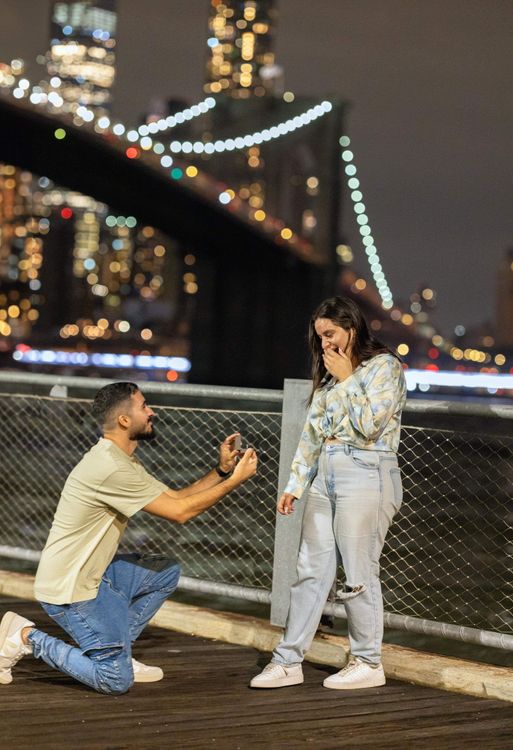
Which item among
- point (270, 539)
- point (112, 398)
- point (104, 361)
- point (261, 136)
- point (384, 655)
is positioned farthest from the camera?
point (104, 361)

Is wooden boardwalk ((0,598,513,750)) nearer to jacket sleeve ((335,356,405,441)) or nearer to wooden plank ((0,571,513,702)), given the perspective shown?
wooden plank ((0,571,513,702))

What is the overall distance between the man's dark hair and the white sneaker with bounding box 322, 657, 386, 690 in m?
1.23

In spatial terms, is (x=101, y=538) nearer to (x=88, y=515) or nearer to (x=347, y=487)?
(x=88, y=515)

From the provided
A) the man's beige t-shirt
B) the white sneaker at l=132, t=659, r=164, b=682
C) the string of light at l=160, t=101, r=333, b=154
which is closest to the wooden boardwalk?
the white sneaker at l=132, t=659, r=164, b=682

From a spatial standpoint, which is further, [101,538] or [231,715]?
[101,538]

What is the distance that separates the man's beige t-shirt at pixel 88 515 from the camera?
4.31 meters

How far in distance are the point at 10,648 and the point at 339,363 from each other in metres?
1.53

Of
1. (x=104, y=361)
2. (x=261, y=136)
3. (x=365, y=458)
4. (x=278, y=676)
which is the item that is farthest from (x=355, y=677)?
(x=104, y=361)

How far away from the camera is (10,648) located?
14.4 feet

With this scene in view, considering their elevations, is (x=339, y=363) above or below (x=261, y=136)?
below

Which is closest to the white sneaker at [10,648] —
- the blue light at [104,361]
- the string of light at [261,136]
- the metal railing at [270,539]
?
the metal railing at [270,539]

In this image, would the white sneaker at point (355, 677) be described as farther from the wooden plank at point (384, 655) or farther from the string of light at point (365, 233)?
the string of light at point (365, 233)

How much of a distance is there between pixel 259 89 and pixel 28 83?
158762mm

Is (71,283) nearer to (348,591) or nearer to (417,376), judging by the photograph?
(417,376)
